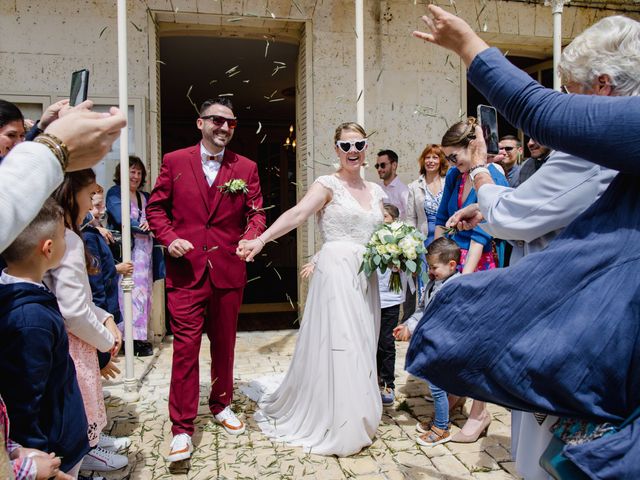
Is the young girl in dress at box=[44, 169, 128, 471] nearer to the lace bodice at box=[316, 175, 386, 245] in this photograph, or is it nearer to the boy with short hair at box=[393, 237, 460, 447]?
the lace bodice at box=[316, 175, 386, 245]

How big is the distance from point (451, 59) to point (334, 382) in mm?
5641

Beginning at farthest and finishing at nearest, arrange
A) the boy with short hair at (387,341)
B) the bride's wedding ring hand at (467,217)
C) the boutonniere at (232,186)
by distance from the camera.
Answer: the boy with short hair at (387,341) < the boutonniere at (232,186) < the bride's wedding ring hand at (467,217)

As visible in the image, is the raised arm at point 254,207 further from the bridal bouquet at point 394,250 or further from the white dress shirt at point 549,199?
the white dress shirt at point 549,199

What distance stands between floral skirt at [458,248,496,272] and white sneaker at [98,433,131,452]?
282cm

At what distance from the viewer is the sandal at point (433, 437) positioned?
159 inches

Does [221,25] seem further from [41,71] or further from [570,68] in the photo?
[570,68]

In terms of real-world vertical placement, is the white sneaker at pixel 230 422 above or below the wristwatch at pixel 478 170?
below

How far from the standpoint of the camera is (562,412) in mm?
1563

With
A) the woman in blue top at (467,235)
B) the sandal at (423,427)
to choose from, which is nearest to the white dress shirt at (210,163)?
the woman in blue top at (467,235)

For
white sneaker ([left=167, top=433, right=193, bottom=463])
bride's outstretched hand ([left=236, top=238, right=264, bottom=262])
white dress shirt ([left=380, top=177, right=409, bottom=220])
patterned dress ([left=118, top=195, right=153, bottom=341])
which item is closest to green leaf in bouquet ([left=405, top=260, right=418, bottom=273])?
bride's outstretched hand ([left=236, top=238, right=264, bottom=262])

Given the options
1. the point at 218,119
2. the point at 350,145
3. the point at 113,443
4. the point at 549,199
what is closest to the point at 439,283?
the point at 350,145

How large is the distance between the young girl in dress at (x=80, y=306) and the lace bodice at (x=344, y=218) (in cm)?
175

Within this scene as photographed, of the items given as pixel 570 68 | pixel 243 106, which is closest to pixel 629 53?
pixel 570 68

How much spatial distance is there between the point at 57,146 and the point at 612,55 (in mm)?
1629
